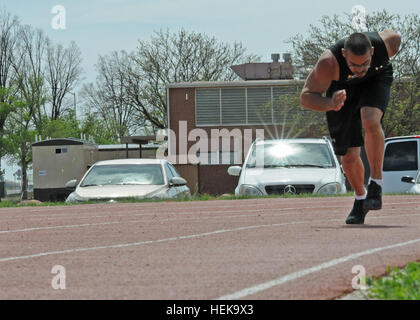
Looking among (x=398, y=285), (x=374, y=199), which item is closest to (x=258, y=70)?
(x=374, y=199)

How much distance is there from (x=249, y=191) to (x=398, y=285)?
11.9m

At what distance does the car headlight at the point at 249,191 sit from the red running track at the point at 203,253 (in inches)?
201

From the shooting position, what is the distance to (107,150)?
5203 centimetres

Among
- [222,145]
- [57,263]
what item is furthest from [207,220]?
[222,145]

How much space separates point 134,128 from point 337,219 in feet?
215

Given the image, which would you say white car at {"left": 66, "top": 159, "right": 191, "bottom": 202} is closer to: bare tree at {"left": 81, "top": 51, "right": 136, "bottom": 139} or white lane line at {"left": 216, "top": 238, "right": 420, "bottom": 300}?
white lane line at {"left": 216, "top": 238, "right": 420, "bottom": 300}

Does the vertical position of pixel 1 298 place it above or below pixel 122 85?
below

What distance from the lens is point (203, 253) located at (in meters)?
6.53

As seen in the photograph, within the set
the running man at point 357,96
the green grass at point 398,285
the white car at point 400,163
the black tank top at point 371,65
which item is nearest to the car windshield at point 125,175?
the white car at point 400,163

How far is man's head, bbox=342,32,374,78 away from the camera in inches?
307

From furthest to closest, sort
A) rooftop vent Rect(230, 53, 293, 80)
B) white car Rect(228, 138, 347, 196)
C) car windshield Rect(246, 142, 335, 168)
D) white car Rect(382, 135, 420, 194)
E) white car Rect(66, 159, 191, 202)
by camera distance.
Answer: rooftop vent Rect(230, 53, 293, 80) → white car Rect(382, 135, 420, 194) → car windshield Rect(246, 142, 335, 168) → white car Rect(228, 138, 347, 196) → white car Rect(66, 159, 191, 202)

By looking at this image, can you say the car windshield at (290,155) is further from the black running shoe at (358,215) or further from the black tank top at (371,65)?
the black tank top at (371,65)

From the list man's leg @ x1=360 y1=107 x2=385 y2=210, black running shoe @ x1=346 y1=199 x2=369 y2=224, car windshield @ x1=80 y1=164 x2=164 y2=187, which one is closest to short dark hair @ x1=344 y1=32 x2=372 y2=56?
man's leg @ x1=360 y1=107 x2=385 y2=210
